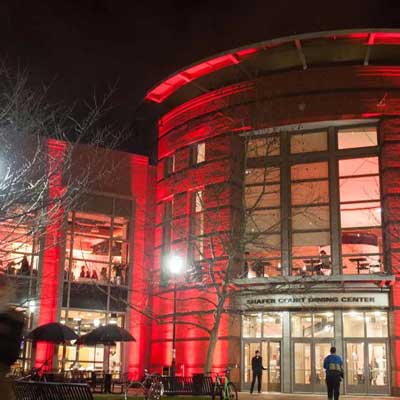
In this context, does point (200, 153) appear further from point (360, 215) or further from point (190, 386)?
point (190, 386)

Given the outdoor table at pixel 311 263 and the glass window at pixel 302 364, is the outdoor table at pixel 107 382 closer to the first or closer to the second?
the glass window at pixel 302 364

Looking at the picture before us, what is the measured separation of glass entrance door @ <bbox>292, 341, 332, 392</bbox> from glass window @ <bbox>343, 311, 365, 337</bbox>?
96 cm

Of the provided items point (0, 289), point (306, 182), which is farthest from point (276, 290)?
point (0, 289)

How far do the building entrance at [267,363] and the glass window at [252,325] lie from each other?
0.42 m

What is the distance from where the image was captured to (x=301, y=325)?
29.5 metres

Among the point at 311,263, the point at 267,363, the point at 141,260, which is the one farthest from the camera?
the point at 141,260

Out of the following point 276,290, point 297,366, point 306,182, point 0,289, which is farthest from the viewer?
point 306,182

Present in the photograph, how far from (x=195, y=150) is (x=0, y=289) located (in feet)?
98.2

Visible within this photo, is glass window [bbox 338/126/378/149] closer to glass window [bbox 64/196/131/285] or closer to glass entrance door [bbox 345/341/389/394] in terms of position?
glass entrance door [bbox 345/341/389/394]

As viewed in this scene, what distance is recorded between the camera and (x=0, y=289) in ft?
14.5

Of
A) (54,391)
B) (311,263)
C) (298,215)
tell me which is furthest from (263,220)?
(54,391)

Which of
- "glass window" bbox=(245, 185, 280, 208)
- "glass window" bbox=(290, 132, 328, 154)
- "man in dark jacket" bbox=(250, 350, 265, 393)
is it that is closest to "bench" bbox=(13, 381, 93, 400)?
"man in dark jacket" bbox=(250, 350, 265, 393)

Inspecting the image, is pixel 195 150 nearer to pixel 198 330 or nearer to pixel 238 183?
pixel 238 183

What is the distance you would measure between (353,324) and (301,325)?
2.31m
